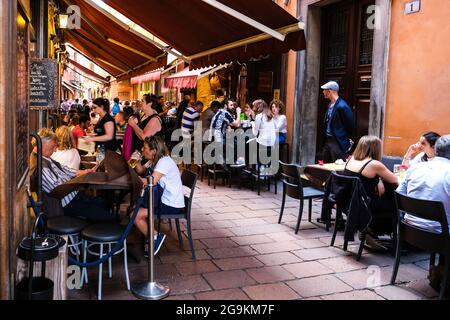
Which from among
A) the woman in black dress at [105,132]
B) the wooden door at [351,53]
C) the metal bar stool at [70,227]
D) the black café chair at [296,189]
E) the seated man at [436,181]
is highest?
the wooden door at [351,53]

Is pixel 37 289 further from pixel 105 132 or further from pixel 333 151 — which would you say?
pixel 333 151

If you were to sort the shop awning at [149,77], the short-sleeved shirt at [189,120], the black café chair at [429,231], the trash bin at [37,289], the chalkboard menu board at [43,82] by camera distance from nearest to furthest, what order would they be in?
the trash bin at [37,289], the black café chair at [429,231], the chalkboard menu board at [43,82], the short-sleeved shirt at [189,120], the shop awning at [149,77]

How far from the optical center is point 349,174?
193 inches

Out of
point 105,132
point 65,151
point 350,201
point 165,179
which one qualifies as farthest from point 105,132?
point 350,201

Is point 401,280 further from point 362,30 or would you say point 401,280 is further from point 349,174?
point 362,30

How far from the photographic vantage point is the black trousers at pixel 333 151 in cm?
680

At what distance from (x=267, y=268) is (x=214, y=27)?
3736 millimetres

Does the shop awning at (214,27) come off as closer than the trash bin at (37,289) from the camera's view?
No

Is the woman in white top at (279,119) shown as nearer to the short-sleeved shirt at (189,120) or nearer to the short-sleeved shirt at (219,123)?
the short-sleeved shirt at (219,123)

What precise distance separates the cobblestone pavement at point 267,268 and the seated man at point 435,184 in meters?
0.26

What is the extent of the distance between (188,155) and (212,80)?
519 centimetres

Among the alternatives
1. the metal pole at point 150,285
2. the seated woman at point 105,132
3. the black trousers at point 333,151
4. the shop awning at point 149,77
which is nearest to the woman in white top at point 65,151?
the seated woman at point 105,132
